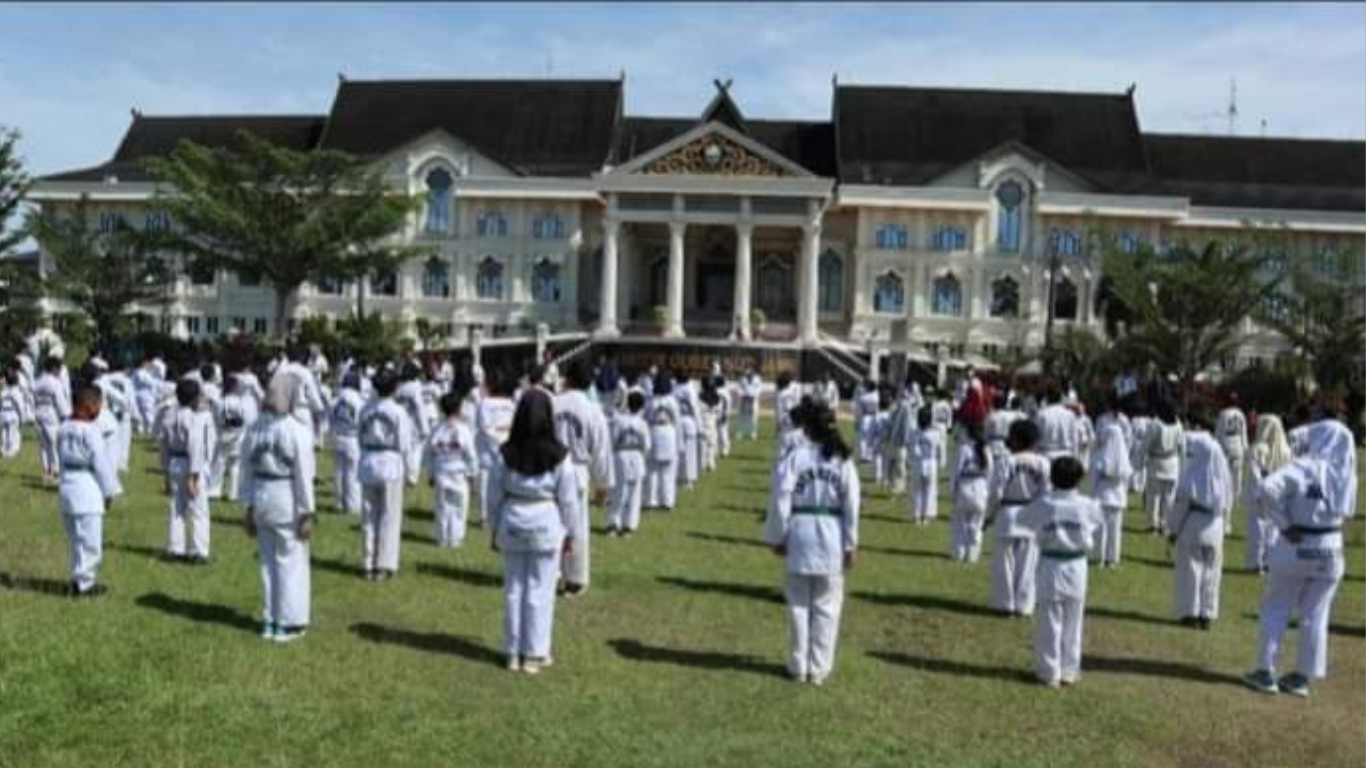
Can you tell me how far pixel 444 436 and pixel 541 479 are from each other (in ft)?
15.0

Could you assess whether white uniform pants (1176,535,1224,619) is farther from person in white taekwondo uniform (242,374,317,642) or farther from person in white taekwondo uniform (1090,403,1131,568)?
person in white taekwondo uniform (242,374,317,642)

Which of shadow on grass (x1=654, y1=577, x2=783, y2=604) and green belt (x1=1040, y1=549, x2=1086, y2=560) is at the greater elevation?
green belt (x1=1040, y1=549, x2=1086, y2=560)

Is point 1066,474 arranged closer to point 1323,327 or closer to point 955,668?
point 955,668

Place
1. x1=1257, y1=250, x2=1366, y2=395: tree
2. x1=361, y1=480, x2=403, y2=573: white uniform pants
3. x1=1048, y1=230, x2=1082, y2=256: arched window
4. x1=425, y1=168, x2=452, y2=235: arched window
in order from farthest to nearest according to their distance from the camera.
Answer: x1=425, y1=168, x2=452, y2=235: arched window → x1=1048, y1=230, x2=1082, y2=256: arched window → x1=1257, y1=250, x2=1366, y2=395: tree → x1=361, y1=480, x2=403, y2=573: white uniform pants

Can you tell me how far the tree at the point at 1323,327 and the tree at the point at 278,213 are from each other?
95.2ft

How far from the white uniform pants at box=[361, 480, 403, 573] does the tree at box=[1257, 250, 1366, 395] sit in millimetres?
31171

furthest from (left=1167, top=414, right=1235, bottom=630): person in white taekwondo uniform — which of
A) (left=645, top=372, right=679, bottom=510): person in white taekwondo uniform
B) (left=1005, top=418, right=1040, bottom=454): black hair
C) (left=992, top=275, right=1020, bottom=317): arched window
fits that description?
(left=992, top=275, right=1020, bottom=317): arched window

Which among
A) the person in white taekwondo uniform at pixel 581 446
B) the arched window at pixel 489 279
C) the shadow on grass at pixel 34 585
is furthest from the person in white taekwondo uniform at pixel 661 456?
the arched window at pixel 489 279

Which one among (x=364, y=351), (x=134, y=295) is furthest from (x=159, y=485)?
(x=134, y=295)

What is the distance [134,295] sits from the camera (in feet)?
160

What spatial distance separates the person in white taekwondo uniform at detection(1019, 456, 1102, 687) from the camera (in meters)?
9.33

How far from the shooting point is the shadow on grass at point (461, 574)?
1209cm

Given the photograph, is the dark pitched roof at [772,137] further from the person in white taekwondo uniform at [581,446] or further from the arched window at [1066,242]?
the person in white taekwondo uniform at [581,446]

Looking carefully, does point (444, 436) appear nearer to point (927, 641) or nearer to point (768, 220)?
point (927, 641)
